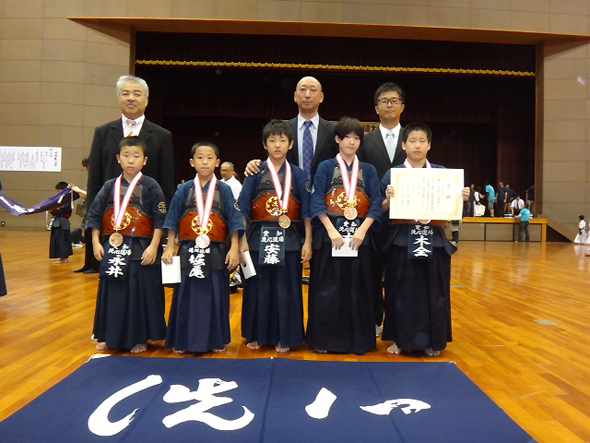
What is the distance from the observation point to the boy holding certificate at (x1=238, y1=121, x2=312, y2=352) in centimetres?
299

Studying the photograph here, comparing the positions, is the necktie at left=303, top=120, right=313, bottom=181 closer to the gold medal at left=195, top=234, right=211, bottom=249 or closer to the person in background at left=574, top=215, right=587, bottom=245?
the gold medal at left=195, top=234, right=211, bottom=249

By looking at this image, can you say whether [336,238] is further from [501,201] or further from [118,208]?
[501,201]

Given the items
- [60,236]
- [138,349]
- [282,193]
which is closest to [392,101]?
[282,193]

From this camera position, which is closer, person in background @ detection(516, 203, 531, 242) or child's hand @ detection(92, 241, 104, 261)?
child's hand @ detection(92, 241, 104, 261)

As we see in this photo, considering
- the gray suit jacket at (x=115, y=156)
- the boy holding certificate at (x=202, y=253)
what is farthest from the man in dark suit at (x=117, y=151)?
the boy holding certificate at (x=202, y=253)

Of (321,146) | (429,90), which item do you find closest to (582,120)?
(429,90)

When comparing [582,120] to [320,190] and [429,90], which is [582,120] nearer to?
[429,90]

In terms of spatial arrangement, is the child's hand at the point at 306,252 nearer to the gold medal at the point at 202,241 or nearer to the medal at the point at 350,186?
the medal at the point at 350,186

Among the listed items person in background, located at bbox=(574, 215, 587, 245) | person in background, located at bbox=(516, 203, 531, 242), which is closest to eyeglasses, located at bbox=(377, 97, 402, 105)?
person in background, located at bbox=(516, 203, 531, 242)

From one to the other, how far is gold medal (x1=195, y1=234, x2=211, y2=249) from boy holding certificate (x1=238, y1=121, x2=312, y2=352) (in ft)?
0.82

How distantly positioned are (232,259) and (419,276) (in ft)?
3.94

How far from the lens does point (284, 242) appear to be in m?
2.98

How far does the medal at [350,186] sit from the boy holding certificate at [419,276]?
0.20 meters

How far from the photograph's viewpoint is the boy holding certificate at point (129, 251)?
2.86m
